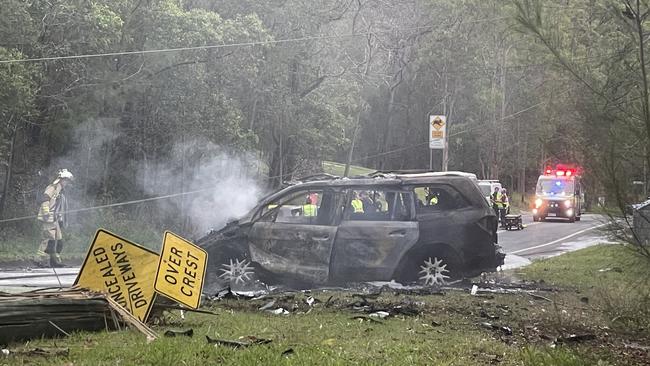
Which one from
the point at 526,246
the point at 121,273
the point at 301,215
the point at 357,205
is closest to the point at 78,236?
the point at 301,215

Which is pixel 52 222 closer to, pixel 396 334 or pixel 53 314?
pixel 53 314

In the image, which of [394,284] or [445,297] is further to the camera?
[394,284]

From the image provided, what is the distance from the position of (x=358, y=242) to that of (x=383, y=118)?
146 ft

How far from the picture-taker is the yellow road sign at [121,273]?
751cm

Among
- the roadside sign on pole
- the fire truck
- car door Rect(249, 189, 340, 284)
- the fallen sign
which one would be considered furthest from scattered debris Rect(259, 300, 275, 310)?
the fire truck

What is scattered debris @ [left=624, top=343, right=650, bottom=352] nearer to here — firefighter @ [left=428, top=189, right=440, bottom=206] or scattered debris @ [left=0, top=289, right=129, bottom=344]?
scattered debris @ [left=0, top=289, right=129, bottom=344]

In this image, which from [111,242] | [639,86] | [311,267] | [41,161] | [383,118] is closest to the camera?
[639,86]

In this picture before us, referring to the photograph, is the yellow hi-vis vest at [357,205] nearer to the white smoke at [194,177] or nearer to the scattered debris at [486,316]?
the scattered debris at [486,316]

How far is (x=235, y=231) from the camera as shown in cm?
1154

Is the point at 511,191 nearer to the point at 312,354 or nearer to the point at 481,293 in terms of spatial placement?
the point at 481,293

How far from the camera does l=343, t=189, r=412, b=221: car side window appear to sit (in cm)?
1149

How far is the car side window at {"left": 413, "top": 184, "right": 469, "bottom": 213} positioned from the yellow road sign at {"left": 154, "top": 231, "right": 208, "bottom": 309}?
4.48m

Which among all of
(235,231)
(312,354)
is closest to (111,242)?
(312,354)

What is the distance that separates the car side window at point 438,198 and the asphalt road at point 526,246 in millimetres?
1906
